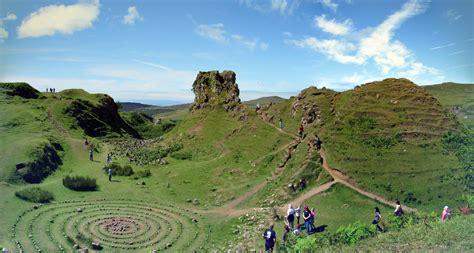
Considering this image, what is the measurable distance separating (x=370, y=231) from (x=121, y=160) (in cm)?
5294

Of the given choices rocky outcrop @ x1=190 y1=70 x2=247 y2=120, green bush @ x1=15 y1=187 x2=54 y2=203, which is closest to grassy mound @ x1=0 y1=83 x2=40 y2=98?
rocky outcrop @ x1=190 y1=70 x2=247 y2=120

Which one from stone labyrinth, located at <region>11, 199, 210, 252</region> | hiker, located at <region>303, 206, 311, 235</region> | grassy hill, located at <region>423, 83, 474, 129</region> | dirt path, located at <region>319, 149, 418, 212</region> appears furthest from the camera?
grassy hill, located at <region>423, 83, 474, 129</region>

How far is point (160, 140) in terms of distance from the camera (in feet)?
300

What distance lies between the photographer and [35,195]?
4425cm

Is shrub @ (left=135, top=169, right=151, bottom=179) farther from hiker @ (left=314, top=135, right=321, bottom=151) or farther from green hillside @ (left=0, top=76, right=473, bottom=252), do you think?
hiker @ (left=314, top=135, right=321, bottom=151)

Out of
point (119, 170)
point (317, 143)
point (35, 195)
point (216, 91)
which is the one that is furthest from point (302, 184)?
point (216, 91)

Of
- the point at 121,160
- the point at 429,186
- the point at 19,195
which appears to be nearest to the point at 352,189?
the point at 429,186

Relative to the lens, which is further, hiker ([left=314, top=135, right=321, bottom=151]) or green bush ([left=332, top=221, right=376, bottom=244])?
hiker ([left=314, top=135, right=321, bottom=151])

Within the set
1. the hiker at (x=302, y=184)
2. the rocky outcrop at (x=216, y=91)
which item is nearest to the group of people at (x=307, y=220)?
the hiker at (x=302, y=184)

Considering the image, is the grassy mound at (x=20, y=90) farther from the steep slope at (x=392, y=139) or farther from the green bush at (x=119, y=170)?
the steep slope at (x=392, y=139)

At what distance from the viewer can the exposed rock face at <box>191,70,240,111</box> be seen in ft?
295

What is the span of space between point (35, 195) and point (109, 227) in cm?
1112

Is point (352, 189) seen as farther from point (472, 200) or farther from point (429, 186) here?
point (472, 200)

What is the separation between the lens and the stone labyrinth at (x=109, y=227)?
3450 centimetres
